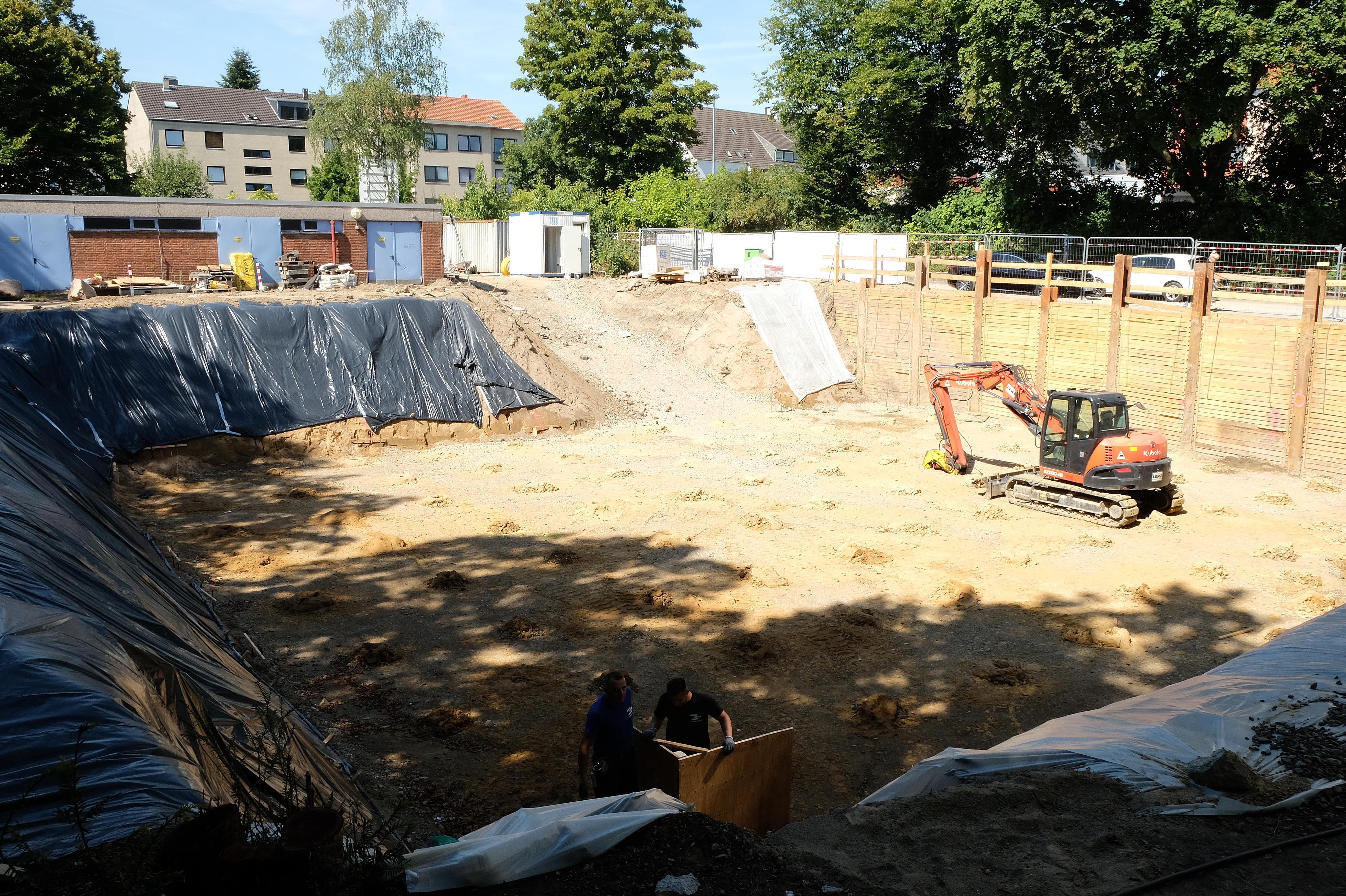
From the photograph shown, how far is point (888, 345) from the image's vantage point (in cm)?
2764

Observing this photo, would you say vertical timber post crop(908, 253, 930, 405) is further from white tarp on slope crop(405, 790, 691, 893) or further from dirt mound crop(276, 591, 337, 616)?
white tarp on slope crop(405, 790, 691, 893)

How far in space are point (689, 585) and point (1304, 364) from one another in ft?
45.5

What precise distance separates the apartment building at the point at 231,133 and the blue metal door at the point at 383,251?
36024 mm

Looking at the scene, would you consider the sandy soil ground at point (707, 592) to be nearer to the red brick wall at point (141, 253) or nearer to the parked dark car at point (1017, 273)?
the parked dark car at point (1017, 273)

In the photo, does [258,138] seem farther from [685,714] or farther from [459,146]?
[685,714]

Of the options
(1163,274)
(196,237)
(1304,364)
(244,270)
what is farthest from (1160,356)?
(196,237)

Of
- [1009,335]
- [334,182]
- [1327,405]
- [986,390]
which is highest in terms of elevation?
[334,182]

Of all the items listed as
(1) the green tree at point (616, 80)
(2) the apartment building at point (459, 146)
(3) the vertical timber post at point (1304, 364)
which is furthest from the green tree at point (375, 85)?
(3) the vertical timber post at point (1304, 364)

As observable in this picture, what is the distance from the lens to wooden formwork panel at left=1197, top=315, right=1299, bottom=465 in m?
19.7

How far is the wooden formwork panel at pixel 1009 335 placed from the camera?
965 inches

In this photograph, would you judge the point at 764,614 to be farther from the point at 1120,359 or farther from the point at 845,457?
the point at 1120,359

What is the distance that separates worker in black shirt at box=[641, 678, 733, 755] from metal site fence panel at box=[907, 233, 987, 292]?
19924mm

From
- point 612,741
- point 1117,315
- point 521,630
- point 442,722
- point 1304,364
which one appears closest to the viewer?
point 612,741

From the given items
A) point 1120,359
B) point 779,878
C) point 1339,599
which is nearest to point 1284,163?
point 1120,359
